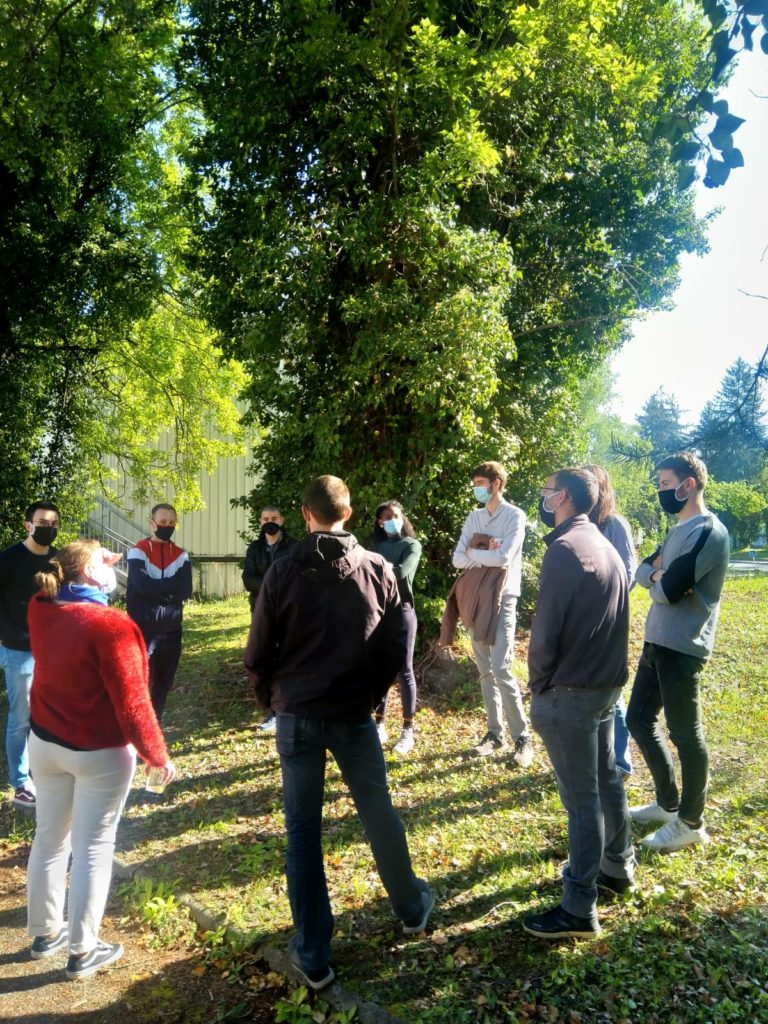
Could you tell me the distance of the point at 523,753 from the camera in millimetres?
6449

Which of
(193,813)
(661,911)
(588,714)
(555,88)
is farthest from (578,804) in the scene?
(555,88)

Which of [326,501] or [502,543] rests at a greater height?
[326,501]

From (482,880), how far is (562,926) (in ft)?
2.73

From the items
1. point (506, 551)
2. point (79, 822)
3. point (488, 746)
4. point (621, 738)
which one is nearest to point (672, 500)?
point (506, 551)

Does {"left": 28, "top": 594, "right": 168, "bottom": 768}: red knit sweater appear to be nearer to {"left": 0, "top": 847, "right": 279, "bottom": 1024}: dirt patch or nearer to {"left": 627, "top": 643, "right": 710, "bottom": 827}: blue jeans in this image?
{"left": 0, "top": 847, "right": 279, "bottom": 1024}: dirt patch

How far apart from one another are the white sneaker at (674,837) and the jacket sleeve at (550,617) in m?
1.72

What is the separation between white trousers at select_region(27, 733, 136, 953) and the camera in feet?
12.3

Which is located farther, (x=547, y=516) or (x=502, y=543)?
(x=502, y=543)

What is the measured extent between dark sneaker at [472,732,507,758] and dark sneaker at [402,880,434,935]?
2757 mm

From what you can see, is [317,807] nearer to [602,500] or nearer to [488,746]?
[602,500]

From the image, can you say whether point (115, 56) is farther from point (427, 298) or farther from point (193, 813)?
point (193, 813)

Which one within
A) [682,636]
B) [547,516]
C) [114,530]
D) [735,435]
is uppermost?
[735,435]

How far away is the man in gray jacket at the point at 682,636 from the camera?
4578mm

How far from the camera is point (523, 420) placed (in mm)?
11133
